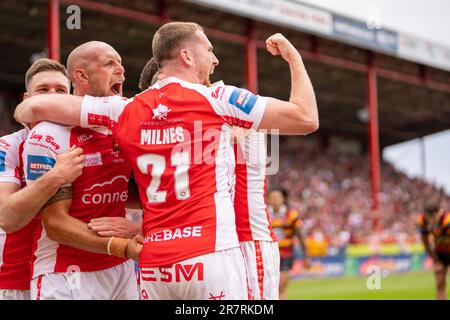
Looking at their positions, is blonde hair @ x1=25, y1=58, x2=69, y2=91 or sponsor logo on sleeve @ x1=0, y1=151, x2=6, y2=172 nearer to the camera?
sponsor logo on sleeve @ x1=0, y1=151, x2=6, y2=172

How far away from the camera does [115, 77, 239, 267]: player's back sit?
3.08 m

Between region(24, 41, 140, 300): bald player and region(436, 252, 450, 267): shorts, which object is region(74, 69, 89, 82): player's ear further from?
region(436, 252, 450, 267): shorts

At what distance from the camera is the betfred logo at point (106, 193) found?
355 cm

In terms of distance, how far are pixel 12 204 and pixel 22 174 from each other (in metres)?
0.46

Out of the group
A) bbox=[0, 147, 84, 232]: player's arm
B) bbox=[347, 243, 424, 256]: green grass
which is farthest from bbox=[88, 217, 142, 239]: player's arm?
bbox=[347, 243, 424, 256]: green grass

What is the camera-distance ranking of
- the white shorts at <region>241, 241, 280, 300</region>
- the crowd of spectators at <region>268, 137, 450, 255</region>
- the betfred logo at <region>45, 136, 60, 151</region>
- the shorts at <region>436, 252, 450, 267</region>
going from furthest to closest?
1. the crowd of spectators at <region>268, 137, 450, 255</region>
2. the shorts at <region>436, 252, 450, 267</region>
3. the white shorts at <region>241, 241, 280, 300</region>
4. the betfred logo at <region>45, 136, 60, 151</region>

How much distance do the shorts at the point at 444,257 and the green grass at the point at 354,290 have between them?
3.27ft

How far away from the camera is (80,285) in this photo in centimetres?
360

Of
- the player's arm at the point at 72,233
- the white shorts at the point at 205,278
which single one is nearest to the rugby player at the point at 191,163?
the white shorts at the point at 205,278

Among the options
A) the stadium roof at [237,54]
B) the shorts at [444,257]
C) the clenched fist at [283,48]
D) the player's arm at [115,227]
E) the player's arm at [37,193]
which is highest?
the stadium roof at [237,54]

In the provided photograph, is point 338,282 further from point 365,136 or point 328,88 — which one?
point 365,136

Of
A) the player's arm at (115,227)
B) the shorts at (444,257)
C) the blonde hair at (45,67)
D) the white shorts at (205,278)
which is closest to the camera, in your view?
the white shorts at (205,278)

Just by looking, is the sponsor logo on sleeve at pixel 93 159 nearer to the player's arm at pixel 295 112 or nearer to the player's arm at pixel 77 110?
the player's arm at pixel 77 110
